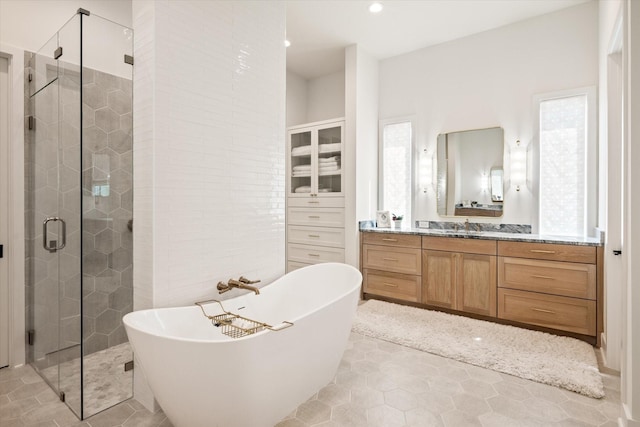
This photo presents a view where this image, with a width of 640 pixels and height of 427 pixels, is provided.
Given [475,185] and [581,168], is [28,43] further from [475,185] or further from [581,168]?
[581,168]

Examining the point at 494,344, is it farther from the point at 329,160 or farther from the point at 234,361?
the point at 329,160

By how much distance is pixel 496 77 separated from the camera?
3.61 metres

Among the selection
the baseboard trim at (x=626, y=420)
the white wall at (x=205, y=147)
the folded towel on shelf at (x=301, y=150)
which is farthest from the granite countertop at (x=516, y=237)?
the white wall at (x=205, y=147)

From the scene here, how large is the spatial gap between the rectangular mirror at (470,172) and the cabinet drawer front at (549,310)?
37.9 inches

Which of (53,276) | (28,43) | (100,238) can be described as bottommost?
(53,276)

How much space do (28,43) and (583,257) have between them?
174 inches

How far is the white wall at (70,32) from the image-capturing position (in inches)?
75.5

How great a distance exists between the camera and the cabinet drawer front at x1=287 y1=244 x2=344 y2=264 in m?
4.12

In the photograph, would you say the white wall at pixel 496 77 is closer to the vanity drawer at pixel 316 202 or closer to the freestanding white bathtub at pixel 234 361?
the vanity drawer at pixel 316 202

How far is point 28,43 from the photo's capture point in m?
2.31

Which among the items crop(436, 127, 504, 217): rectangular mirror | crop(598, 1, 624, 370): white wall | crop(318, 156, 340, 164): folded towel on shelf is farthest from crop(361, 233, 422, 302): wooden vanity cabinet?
crop(598, 1, 624, 370): white wall

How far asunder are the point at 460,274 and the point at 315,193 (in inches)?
74.1

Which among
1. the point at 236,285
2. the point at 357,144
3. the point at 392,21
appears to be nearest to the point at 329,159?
the point at 357,144

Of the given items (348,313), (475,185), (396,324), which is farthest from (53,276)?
(475,185)
